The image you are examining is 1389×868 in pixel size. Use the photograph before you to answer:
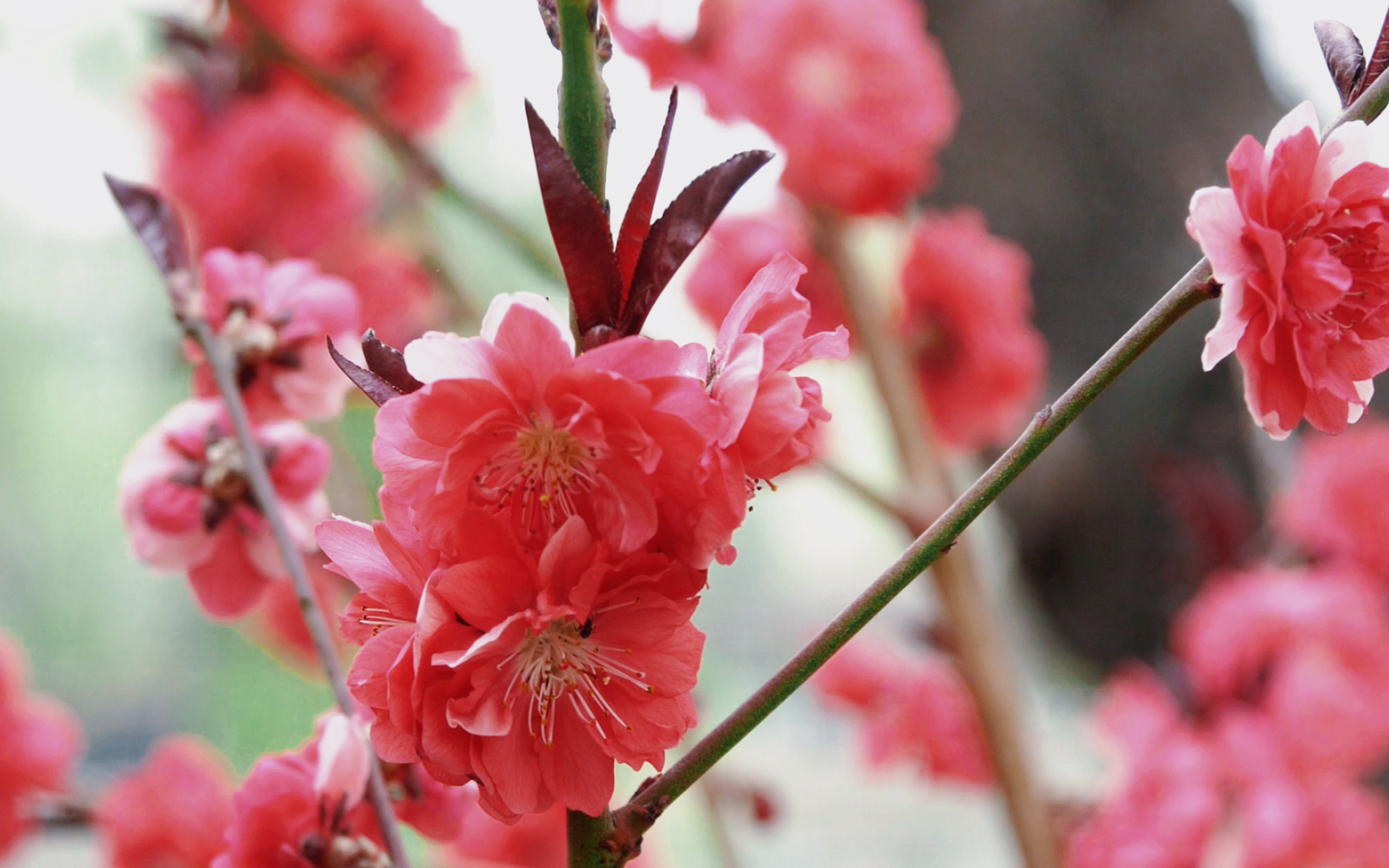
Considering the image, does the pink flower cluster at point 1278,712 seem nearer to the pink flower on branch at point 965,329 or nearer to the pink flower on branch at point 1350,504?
the pink flower on branch at point 1350,504

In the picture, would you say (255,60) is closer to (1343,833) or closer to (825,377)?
(825,377)

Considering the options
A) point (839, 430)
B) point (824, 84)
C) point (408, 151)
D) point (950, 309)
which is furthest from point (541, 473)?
point (839, 430)

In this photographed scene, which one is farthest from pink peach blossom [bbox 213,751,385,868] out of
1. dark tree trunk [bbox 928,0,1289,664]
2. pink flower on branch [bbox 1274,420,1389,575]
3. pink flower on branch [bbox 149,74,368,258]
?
dark tree trunk [bbox 928,0,1289,664]

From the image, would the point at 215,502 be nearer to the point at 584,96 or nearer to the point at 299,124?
the point at 584,96

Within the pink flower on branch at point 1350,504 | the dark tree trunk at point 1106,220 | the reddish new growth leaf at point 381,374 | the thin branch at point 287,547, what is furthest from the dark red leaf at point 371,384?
the dark tree trunk at point 1106,220

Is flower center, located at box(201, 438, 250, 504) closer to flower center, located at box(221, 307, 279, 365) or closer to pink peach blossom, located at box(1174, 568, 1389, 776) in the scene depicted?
flower center, located at box(221, 307, 279, 365)

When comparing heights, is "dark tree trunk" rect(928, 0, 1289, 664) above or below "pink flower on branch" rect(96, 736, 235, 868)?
above

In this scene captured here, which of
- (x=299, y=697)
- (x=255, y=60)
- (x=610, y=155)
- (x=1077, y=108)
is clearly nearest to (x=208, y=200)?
(x=255, y=60)
